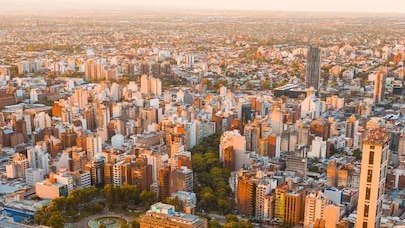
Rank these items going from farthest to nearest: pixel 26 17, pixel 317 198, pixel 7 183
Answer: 1. pixel 26 17
2. pixel 7 183
3. pixel 317 198

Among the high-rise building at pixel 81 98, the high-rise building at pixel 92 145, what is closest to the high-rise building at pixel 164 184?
the high-rise building at pixel 92 145

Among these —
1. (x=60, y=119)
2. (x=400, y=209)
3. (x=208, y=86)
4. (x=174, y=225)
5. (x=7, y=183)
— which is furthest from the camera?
(x=208, y=86)

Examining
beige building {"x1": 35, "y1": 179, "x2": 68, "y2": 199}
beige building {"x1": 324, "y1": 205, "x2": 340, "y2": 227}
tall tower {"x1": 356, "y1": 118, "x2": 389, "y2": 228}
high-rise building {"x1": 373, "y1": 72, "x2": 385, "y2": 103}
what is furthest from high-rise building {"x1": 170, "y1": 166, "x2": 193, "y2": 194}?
high-rise building {"x1": 373, "y1": 72, "x2": 385, "y2": 103}

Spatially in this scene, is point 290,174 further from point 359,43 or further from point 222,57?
point 359,43

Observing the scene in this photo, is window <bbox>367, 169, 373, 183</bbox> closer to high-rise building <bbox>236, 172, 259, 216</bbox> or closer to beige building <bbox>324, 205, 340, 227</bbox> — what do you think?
beige building <bbox>324, 205, 340, 227</bbox>

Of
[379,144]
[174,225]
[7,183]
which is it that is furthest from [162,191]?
[379,144]

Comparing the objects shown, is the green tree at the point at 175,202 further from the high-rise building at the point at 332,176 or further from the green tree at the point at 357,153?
the green tree at the point at 357,153
